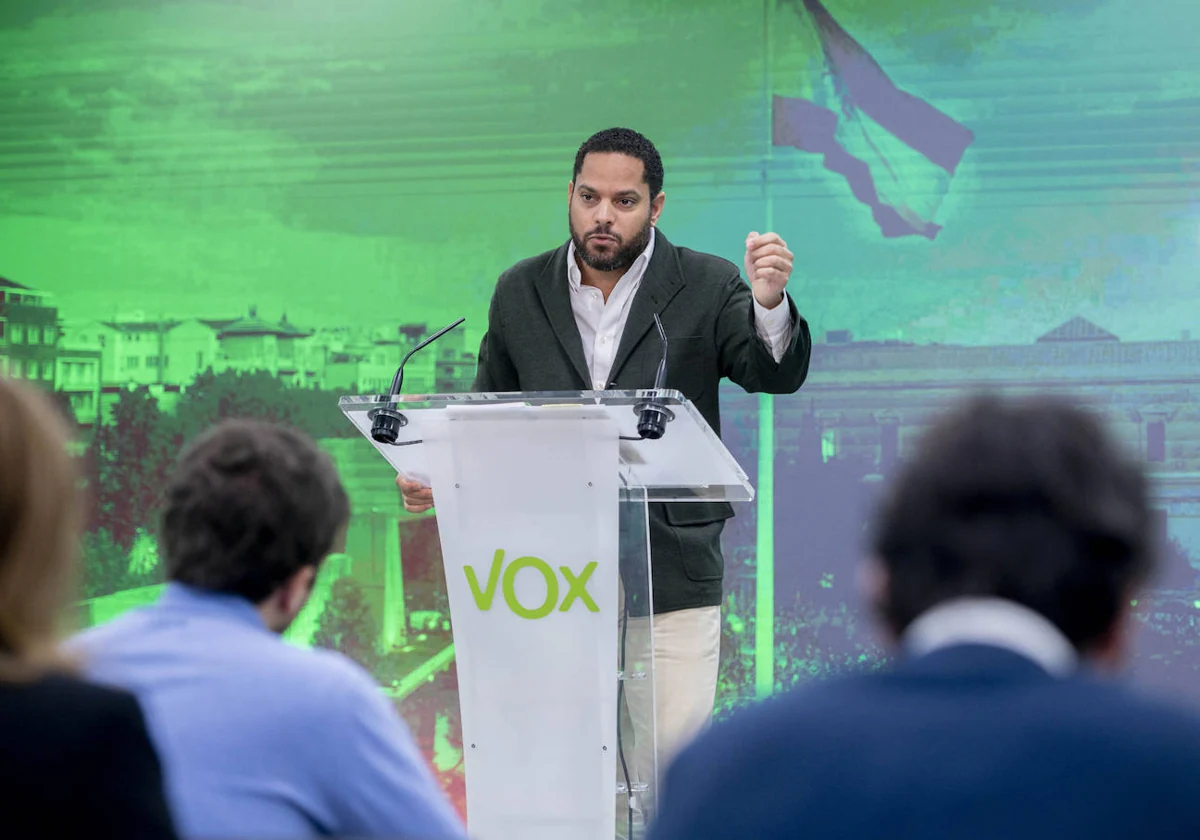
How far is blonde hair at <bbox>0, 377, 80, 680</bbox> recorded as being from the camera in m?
1.04

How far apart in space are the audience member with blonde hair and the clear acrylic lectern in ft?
3.95

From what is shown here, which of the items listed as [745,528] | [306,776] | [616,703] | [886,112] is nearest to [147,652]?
[306,776]

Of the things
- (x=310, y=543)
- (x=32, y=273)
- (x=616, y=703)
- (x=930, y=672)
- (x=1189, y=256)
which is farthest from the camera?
(x=32, y=273)

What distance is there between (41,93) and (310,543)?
4345 mm

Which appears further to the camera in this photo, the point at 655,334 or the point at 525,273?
the point at 525,273

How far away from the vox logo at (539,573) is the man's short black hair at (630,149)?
1.26 meters

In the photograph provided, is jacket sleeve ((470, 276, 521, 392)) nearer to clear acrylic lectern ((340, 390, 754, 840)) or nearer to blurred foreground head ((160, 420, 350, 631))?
clear acrylic lectern ((340, 390, 754, 840))

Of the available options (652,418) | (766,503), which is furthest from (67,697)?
(766,503)

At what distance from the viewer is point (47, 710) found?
38.2 inches

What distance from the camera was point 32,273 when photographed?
506 cm

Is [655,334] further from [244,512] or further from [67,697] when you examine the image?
[67,697]

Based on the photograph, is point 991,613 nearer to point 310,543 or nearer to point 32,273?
point 310,543

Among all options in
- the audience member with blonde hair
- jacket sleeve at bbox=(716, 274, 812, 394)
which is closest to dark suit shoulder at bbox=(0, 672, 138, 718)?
the audience member with blonde hair

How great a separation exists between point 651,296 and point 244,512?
1777 mm
